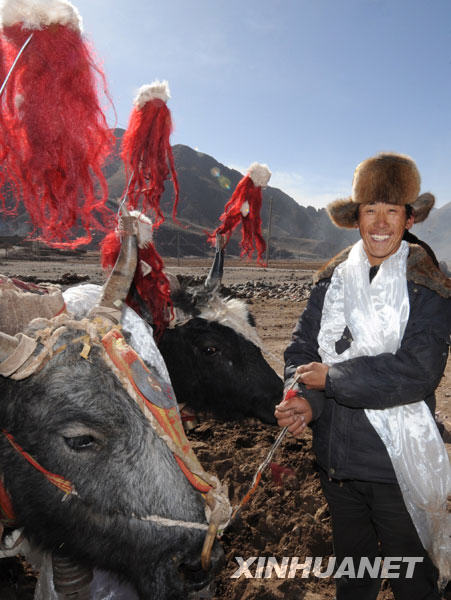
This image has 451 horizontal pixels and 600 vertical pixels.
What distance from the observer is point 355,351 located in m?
2.05

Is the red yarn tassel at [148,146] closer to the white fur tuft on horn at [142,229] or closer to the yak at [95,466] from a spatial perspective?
the white fur tuft on horn at [142,229]

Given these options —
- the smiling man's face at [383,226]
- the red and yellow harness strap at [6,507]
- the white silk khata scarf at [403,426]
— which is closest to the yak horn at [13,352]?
the red and yellow harness strap at [6,507]

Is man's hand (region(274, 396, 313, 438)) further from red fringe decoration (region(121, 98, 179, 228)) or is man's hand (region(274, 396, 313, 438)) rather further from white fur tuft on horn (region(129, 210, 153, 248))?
red fringe decoration (region(121, 98, 179, 228))

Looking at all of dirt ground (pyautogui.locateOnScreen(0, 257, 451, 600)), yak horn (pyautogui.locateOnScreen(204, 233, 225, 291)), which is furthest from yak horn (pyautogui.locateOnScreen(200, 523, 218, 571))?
yak horn (pyautogui.locateOnScreen(204, 233, 225, 291))

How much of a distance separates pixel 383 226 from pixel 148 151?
5.83 feet

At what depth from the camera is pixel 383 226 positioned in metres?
2.06

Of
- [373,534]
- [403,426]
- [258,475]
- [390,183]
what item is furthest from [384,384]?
[373,534]

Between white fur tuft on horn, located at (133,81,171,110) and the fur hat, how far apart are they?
4.90 feet

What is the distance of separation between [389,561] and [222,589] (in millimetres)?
1413

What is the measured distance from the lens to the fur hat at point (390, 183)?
201 cm

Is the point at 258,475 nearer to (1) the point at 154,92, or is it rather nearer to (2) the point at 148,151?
(2) the point at 148,151

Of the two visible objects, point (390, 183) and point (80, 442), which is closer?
point (80, 442)

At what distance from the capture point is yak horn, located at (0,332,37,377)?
151 centimetres

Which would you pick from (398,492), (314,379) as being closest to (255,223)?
(314,379)
